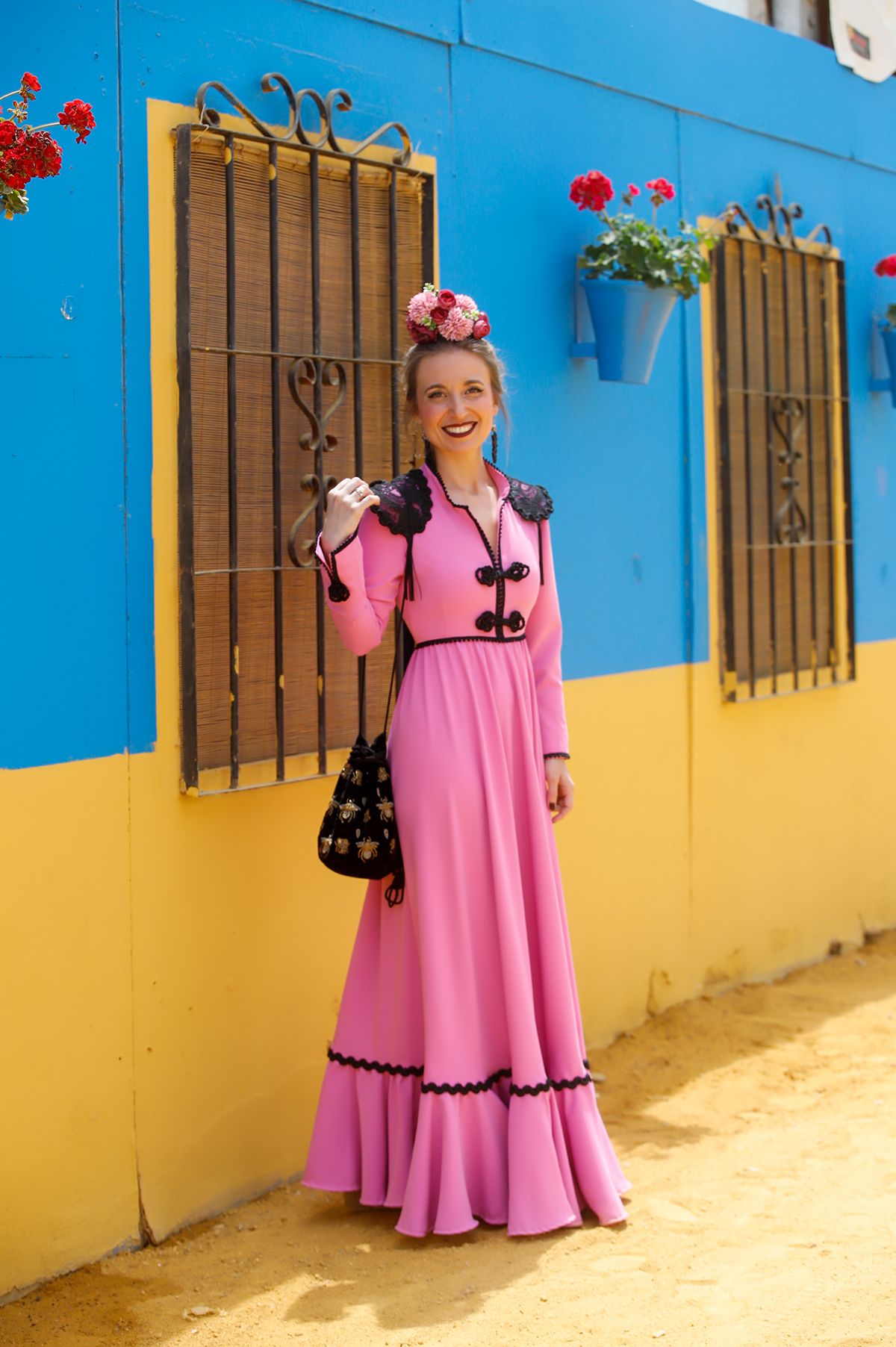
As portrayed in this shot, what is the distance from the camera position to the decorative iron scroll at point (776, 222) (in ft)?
18.4

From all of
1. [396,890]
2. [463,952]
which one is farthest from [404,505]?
[463,952]

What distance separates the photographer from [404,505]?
3.60 metres

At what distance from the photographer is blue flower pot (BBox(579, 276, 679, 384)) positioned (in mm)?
4785

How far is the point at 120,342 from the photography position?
11.6ft


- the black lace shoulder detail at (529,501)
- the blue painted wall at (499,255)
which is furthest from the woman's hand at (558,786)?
the blue painted wall at (499,255)

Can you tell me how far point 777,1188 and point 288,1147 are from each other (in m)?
1.22

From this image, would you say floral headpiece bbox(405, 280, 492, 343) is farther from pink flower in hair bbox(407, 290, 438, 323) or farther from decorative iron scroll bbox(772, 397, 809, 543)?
decorative iron scroll bbox(772, 397, 809, 543)

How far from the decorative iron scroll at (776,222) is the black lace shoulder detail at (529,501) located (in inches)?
85.5

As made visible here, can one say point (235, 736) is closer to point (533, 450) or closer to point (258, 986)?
point (258, 986)

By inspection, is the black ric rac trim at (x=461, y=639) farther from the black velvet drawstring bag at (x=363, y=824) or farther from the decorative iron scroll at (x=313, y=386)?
the decorative iron scroll at (x=313, y=386)

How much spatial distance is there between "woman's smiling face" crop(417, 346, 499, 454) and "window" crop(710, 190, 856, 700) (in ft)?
7.05

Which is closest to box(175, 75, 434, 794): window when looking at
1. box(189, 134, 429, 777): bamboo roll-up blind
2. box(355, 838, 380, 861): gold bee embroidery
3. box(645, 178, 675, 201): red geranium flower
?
box(189, 134, 429, 777): bamboo roll-up blind

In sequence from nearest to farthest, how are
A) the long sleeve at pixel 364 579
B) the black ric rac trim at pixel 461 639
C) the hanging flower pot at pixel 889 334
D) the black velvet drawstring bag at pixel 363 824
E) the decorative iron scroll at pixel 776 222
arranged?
the long sleeve at pixel 364 579 → the black velvet drawstring bag at pixel 363 824 → the black ric rac trim at pixel 461 639 → the decorative iron scroll at pixel 776 222 → the hanging flower pot at pixel 889 334

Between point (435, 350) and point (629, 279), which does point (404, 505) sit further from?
point (629, 279)
